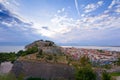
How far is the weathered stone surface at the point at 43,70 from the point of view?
58.9 ft

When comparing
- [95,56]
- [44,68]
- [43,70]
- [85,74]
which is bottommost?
[85,74]

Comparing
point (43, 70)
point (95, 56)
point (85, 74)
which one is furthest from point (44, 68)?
point (95, 56)

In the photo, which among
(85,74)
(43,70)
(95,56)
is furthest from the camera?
(95,56)

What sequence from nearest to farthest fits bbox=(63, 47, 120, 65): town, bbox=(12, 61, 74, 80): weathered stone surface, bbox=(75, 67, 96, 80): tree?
bbox=(75, 67, 96, 80): tree, bbox=(12, 61, 74, 80): weathered stone surface, bbox=(63, 47, 120, 65): town

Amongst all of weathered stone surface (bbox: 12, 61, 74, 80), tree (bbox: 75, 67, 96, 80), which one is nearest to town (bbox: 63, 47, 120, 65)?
weathered stone surface (bbox: 12, 61, 74, 80)

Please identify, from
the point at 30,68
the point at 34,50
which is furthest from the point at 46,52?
the point at 30,68

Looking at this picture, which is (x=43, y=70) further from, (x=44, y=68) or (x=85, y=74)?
(x=85, y=74)

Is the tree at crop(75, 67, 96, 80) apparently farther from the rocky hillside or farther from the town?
the town

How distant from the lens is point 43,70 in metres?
18.1

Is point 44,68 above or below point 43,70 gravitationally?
above

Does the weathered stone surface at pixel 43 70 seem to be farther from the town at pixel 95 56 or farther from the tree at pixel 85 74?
the town at pixel 95 56

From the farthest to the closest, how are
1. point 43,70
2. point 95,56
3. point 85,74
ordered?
point 95,56
point 43,70
point 85,74

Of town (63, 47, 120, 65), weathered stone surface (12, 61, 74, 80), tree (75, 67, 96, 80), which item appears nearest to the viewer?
tree (75, 67, 96, 80)

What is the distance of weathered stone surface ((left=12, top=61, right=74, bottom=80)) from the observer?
17.9 metres
